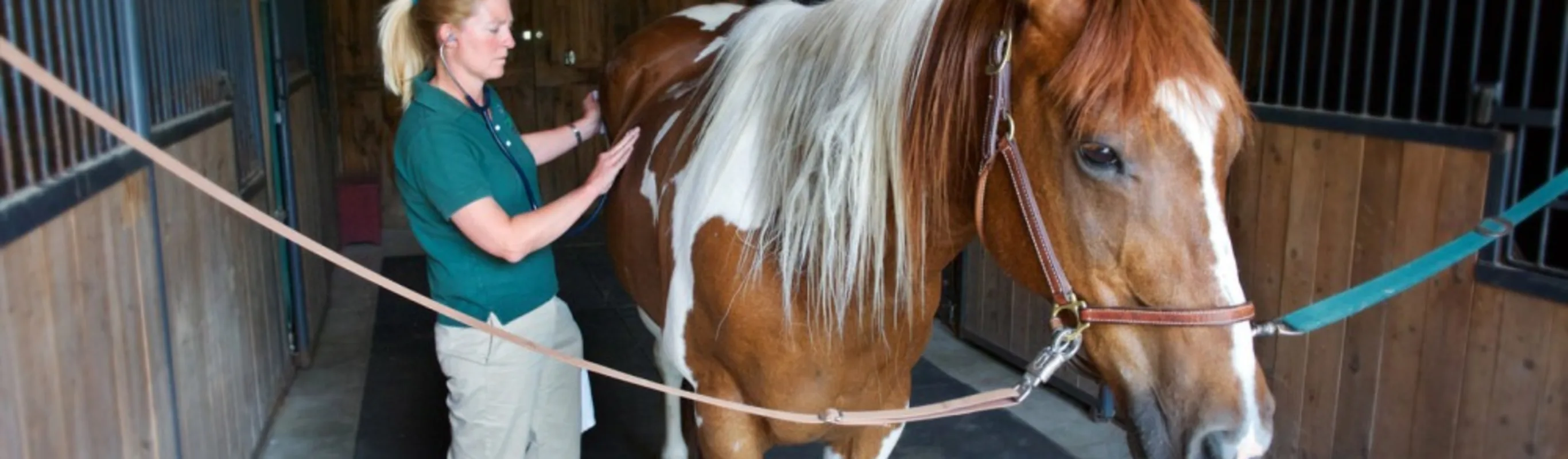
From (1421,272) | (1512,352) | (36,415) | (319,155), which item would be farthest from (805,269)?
(319,155)

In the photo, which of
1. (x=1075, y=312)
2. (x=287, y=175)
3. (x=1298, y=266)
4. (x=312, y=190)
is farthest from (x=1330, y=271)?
(x=312, y=190)

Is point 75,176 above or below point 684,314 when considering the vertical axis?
above

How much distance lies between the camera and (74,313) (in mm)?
1445

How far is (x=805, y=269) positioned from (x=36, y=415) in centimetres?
98

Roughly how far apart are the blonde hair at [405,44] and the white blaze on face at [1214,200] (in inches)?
45.1

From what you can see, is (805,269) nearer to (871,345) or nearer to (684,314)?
(871,345)

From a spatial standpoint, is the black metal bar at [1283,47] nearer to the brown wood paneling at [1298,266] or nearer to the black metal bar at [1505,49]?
the brown wood paneling at [1298,266]

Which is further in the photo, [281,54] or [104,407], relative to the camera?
[281,54]

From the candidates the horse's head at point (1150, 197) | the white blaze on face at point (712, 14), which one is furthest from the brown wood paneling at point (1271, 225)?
the horse's head at point (1150, 197)

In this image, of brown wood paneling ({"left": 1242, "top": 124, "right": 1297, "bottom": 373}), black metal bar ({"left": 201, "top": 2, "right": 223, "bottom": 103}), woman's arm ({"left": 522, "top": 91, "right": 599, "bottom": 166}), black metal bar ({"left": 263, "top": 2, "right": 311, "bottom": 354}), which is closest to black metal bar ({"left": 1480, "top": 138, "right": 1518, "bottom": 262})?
brown wood paneling ({"left": 1242, "top": 124, "right": 1297, "bottom": 373})

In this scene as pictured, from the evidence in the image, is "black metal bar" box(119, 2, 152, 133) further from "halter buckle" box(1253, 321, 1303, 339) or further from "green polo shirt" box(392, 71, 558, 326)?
"halter buckle" box(1253, 321, 1303, 339)

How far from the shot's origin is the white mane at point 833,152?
1299mm

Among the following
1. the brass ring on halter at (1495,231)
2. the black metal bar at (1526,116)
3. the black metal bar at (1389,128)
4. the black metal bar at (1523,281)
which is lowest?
the black metal bar at (1523,281)

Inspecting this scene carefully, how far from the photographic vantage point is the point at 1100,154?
105 cm
